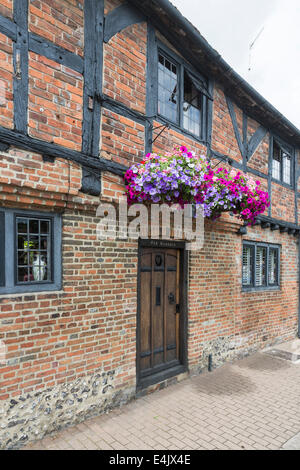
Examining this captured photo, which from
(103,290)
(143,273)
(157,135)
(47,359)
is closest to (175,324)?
(143,273)

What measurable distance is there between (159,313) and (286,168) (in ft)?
21.5

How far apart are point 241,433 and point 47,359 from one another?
2555 millimetres

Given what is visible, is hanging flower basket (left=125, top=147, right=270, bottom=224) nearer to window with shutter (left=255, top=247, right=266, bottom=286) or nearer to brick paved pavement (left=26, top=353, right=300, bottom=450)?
brick paved pavement (left=26, top=353, right=300, bottom=450)

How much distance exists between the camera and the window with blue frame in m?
3.23

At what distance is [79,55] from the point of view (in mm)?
3758

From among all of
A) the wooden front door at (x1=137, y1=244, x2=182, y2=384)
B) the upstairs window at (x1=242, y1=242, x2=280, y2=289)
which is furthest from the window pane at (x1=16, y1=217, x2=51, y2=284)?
the upstairs window at (x1=242, y1=242, x2=280, y2=289)

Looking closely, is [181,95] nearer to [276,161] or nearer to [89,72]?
[89,72]

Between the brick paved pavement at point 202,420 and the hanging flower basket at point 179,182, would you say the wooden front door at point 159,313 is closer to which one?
the brick paved pavement at point 202,420

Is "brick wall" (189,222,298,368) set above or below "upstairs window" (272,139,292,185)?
below

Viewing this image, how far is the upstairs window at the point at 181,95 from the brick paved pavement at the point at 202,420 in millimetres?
4521

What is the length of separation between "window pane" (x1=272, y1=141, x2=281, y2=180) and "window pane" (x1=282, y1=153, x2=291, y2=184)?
12.0 inches

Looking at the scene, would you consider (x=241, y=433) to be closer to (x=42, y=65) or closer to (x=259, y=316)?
(x=259, y=316)

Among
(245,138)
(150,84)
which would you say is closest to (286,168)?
(245,138)

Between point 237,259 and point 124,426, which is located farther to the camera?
point 237,259
